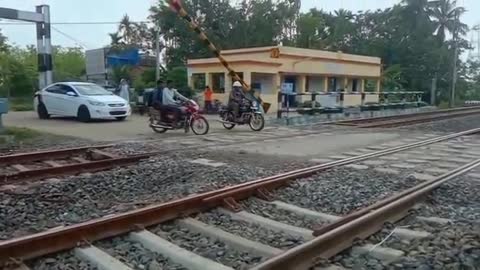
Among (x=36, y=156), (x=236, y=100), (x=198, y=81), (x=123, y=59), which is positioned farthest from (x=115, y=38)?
(x=36, y=156)

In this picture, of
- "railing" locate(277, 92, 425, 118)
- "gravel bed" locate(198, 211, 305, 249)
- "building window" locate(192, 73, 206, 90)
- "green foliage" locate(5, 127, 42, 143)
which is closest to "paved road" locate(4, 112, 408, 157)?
"green foliage" locate(5, 127, 42, 143)

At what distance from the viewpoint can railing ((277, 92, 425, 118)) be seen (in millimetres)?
18922

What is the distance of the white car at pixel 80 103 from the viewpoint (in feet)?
56.5

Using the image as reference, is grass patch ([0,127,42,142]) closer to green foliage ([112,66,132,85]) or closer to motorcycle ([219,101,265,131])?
motorcycle ([219,101,265,131])

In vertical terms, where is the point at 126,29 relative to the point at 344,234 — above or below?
above

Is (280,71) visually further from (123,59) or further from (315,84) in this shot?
(123,59)

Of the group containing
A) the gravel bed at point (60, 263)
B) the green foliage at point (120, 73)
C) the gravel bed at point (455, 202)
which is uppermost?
the green foliage at point (120, 73)

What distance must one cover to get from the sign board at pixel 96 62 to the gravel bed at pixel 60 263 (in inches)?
1198

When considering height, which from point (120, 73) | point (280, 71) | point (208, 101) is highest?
point (280, 71)

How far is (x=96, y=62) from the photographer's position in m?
33.8

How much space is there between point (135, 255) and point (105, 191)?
2.42 meters

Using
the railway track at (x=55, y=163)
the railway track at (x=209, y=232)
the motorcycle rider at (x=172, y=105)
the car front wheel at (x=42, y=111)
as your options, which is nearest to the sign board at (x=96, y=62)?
the car front wheel at (x=42, y=111)

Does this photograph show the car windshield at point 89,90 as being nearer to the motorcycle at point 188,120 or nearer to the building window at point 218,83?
the motorcycle at point 188,120

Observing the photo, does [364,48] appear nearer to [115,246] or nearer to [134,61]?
[134,61]
